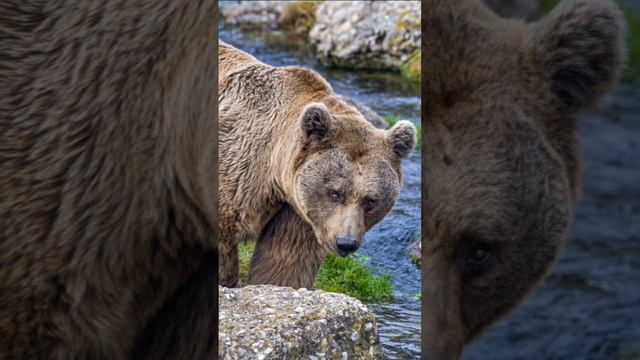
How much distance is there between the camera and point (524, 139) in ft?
6.31

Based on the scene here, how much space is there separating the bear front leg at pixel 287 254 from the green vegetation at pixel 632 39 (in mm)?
805

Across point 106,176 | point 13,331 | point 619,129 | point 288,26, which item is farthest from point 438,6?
point 288,26

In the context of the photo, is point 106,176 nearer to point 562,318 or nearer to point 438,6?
point 438,6

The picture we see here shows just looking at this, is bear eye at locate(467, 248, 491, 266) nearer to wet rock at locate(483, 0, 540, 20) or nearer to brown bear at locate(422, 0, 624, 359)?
brown bear at locate(422, 0, 624, 359)

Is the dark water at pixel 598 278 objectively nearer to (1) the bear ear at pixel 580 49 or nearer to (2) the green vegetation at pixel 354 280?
(1) the bear ear at pixel 580 49

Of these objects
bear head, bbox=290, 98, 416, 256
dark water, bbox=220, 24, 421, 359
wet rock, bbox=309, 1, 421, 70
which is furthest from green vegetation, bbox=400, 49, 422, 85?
bear head, bbox=290, 98, 416, 256

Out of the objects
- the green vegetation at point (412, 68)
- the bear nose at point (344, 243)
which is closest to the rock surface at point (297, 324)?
the bear nose at point (344, 243)

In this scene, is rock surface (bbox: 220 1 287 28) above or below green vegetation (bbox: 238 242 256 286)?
above

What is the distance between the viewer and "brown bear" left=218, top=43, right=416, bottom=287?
2324 millimetres

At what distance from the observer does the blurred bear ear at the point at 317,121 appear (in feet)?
7.57

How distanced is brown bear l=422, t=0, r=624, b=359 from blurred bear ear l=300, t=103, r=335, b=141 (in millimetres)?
367

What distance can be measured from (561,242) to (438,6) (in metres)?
0.51

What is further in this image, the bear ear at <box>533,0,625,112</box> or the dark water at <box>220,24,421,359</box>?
the dark water at <box>220,24,421,359</box>

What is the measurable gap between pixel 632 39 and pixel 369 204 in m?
0.72
